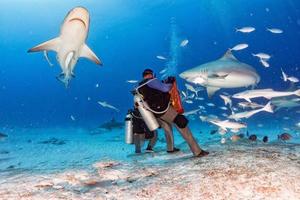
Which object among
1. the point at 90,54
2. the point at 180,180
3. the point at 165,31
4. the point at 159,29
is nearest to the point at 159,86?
the point at 180,180

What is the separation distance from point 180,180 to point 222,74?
7098mm

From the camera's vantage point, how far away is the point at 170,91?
7.51m

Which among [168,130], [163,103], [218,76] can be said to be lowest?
[168,130]

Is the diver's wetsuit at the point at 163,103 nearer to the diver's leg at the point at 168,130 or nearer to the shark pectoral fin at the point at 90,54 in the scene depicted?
the diver's leg at the point at 168,130

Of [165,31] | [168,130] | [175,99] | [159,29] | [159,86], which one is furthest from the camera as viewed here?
[165,31]

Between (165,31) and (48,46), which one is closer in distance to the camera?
(48,46)

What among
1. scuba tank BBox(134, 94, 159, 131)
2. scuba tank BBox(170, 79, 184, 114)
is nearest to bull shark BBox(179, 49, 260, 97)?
scuba tank BBox(170, 79, 184, 114)

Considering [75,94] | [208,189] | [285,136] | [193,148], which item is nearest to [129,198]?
[208,189]

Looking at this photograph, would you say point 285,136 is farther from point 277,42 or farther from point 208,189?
point 277,42

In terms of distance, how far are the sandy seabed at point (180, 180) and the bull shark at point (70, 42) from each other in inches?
131

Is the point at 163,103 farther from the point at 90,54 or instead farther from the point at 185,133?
the point at 90,54

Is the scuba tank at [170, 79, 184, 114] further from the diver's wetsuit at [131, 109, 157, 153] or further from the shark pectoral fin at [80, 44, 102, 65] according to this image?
the shark pectoral fin at [80, 44, 102, 65]

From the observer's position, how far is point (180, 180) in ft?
17.7

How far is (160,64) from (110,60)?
31.8m
